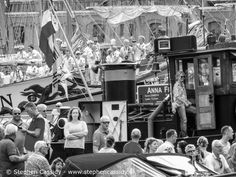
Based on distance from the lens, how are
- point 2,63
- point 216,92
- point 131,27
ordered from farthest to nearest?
1. point 131,27
2. point 2,63
3. point 216,92

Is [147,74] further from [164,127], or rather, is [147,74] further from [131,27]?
[131,27]

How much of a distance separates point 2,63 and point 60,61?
640 inches

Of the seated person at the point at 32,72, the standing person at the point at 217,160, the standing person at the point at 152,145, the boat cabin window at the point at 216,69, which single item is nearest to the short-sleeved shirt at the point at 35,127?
the standing person at the point at 152,145

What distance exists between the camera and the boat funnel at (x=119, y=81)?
26047mm

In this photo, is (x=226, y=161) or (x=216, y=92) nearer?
(x=226, y=161)

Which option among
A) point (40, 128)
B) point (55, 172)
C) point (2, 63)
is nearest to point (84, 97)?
point (2, 63)

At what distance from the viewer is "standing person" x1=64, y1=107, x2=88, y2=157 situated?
815 inches

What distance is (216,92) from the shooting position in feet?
77.1

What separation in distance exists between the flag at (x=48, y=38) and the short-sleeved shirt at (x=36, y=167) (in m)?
11.3

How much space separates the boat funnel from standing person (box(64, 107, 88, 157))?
16.6 feet

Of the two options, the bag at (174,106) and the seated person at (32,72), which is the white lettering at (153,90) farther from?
the seated person at (32,72)

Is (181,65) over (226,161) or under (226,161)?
over

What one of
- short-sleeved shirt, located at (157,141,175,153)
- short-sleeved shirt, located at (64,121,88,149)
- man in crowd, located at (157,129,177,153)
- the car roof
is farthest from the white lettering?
the car roof

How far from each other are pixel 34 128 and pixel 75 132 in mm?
734
